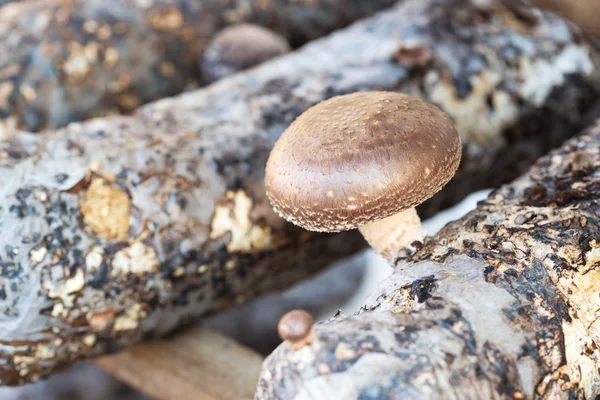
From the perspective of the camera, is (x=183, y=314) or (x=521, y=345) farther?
(x=183, y=314)

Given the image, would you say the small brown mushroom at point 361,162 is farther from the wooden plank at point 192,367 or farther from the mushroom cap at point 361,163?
the wooden plank at point 192,367

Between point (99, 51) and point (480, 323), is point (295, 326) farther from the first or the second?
point (99, 51)

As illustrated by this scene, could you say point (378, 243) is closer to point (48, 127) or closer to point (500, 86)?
point (500, 86)

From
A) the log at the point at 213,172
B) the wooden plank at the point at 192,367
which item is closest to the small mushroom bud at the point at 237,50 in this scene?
the log at the point at 213,172

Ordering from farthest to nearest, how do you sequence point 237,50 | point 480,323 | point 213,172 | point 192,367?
point 237,50, point 192,367, point 213,172, point 480,323

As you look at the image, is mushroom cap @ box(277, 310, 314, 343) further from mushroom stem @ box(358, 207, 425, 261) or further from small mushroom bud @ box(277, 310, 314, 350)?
mushroom stem @ box(358, 207, 425, 261)

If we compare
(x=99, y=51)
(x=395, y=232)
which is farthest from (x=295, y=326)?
(x=99, y=51)

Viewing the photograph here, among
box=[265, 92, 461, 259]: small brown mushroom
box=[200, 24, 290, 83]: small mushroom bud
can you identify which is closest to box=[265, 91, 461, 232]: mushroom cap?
box=[265, 92, 461, 259]: small brown mushroom

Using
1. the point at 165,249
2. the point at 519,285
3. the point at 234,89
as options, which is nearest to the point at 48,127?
the point at 234,89
